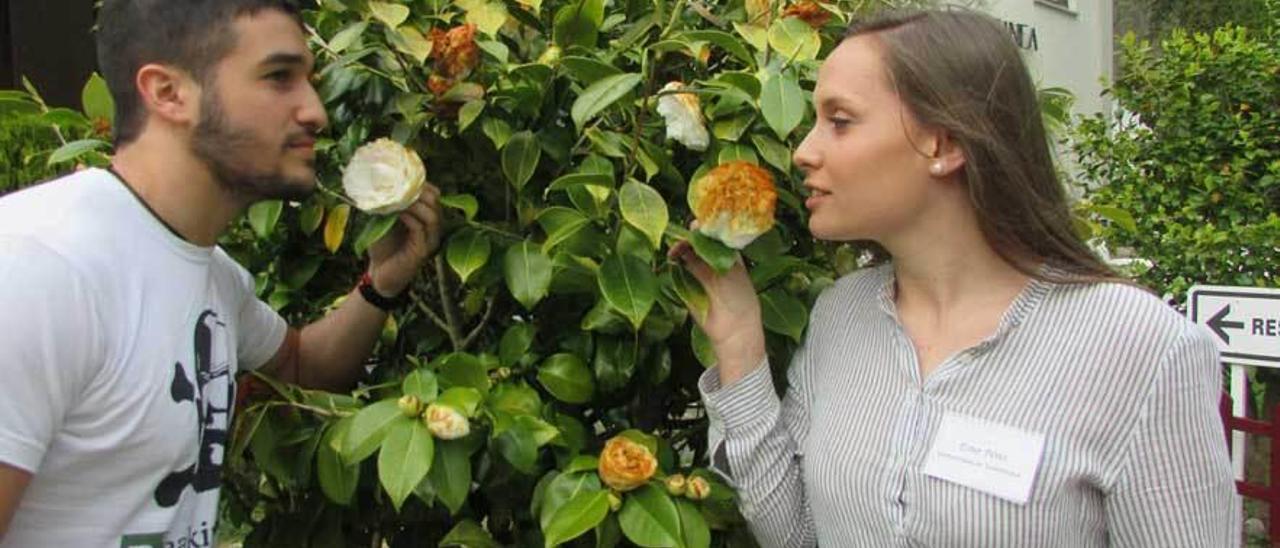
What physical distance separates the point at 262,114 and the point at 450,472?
0.49 meters

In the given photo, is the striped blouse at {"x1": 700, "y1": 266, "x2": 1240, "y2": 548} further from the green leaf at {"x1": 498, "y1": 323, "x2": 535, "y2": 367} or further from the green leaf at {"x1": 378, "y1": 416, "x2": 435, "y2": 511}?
the green leaf at {"x1": 378, "y1": 416, "x2": 435, "y2": 511}

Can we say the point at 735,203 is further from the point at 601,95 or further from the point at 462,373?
the point at 462,373

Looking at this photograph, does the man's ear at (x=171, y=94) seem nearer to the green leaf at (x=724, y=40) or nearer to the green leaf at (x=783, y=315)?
the green leaf at (x=724, y=40)

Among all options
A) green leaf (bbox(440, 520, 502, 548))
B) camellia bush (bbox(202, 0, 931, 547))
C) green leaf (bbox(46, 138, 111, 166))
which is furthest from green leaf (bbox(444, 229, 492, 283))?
green leaf (bbox(46, 138, 111, 166))

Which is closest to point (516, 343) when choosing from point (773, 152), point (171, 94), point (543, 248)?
point (543, 248)

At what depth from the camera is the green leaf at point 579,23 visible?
155cm

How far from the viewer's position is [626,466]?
1.34m

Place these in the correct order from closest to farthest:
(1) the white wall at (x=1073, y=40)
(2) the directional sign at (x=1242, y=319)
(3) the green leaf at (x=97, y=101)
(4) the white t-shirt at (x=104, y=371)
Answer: (4) the white t-shirt at (x=104, y=371) → (3) the green leaf at (x=97, y=101) → (2) the directional sign at (x=1242, y=319) → (1) the white wall at (x=1073, y=40)

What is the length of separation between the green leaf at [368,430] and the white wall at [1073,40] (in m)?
11.0

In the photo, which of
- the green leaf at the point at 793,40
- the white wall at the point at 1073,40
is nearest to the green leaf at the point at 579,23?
the green leaf at the point at 793,40

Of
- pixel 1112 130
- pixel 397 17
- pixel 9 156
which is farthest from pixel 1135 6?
pixel 397 17

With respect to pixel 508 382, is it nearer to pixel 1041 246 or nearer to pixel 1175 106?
pixel 1041 246

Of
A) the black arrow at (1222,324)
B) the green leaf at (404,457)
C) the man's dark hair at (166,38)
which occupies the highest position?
the man's dark hair at (166,38)

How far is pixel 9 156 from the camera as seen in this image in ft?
12.4
